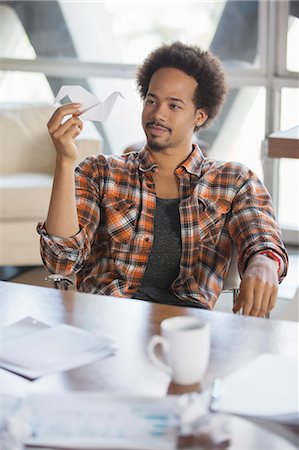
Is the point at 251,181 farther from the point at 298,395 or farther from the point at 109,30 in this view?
the point at 109,30

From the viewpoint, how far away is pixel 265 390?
1428 millimetres

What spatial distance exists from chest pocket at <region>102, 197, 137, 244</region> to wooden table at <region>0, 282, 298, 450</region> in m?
0.43

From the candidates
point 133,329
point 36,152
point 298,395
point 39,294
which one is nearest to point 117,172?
point 39,294

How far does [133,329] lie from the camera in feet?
5.55

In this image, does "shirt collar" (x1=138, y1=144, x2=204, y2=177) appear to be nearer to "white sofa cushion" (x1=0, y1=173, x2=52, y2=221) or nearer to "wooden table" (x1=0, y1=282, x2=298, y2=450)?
"wooden table" (x1=0, y1=282, x2=298, y2=450)

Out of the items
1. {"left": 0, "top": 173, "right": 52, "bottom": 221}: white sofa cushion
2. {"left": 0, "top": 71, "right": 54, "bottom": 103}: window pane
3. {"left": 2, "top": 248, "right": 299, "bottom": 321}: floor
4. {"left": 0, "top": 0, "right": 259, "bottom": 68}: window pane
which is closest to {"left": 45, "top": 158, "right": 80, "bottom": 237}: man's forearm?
{"left": 2, "top": 248, "right": 299, "bottom": 321}: floor

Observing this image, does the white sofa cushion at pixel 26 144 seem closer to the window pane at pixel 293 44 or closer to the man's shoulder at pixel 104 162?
the window pane at pixel 293 44

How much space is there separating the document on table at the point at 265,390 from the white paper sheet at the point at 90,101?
0.79 metres

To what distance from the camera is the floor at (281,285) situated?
380 cm

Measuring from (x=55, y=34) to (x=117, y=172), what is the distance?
3192mm

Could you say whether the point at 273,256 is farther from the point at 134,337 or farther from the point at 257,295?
the point at 134,337

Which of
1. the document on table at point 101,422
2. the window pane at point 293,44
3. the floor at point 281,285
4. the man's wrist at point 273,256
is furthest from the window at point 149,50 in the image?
the document on table at point 101,422

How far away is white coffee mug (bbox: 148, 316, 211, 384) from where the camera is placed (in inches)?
55.3

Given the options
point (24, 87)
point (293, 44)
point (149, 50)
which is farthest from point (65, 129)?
point (24, 87)
